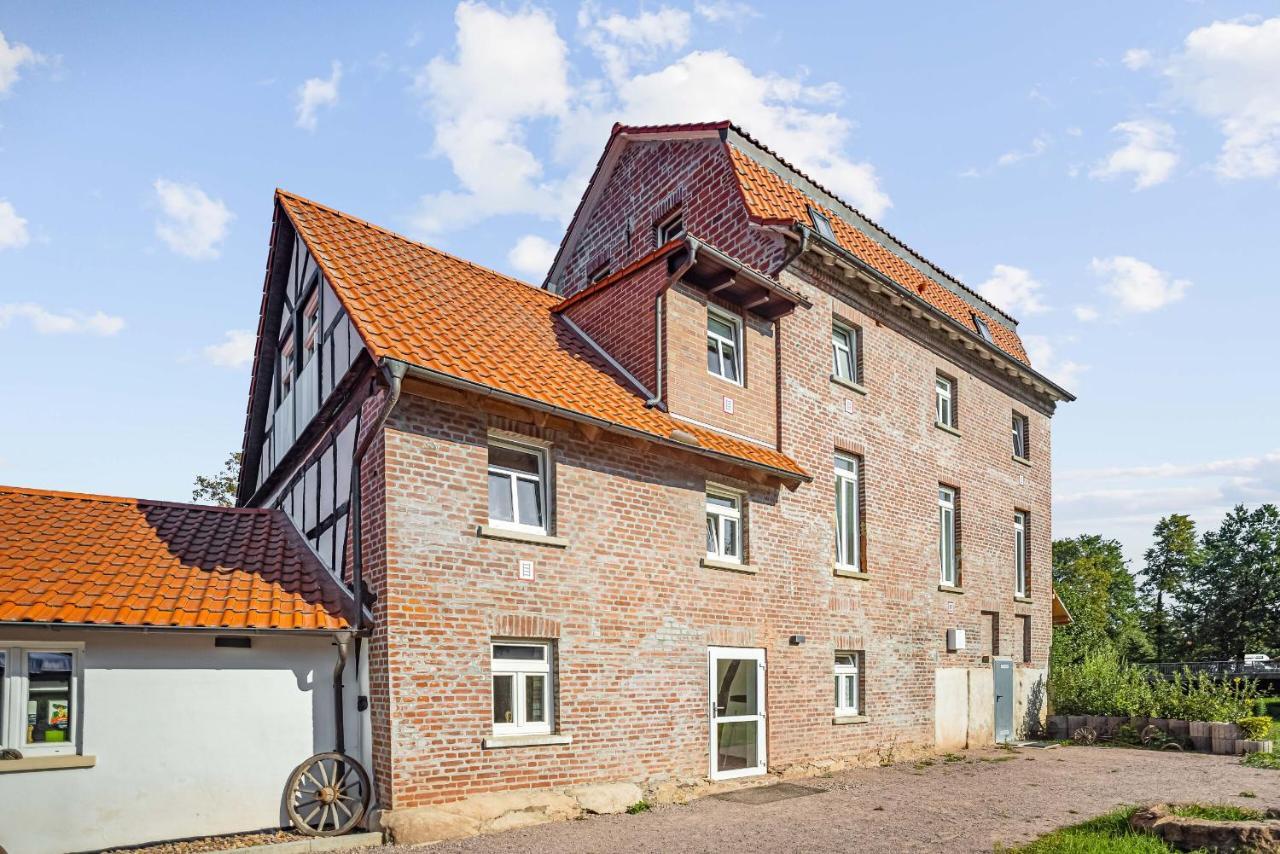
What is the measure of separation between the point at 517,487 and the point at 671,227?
327 inches

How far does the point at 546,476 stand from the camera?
475 inches

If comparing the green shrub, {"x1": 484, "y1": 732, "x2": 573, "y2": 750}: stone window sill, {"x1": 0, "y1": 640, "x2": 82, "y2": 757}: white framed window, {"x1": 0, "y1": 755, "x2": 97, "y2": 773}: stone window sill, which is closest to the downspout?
{"x1": 484, "y1": 732, "x2": 573, "y2": 750}: stone window sill

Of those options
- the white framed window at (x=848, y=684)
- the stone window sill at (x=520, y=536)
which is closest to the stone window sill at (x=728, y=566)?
the stone window sill at (x=520, y=536)

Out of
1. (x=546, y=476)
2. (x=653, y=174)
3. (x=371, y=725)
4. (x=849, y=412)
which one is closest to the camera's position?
(x=371, y=725)

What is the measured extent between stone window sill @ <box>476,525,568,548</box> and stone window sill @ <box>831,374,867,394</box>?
682 centimetres

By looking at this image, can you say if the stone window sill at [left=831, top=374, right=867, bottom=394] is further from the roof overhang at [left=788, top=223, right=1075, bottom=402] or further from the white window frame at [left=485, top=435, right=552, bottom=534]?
the white window frame at [left=485, top=435, right=552, bottom=534]

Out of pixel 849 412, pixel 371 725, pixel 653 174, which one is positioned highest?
pixel 653 174

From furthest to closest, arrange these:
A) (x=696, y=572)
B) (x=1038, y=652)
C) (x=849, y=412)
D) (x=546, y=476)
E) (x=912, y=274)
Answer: (x=1038, y=652), (x=912, y=274), (x=849, y=412), (x=696, y=572), (x=546, y=476)

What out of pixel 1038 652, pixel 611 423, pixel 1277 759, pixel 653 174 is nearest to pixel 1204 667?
pixel 1038 652

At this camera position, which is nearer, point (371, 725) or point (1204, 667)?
point (371, 725)

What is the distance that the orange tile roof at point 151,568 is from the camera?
31.3 feet

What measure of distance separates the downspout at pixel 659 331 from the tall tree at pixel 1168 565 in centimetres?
5210

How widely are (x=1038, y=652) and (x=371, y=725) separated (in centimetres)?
1733

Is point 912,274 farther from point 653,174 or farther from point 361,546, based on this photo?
point 361,546
